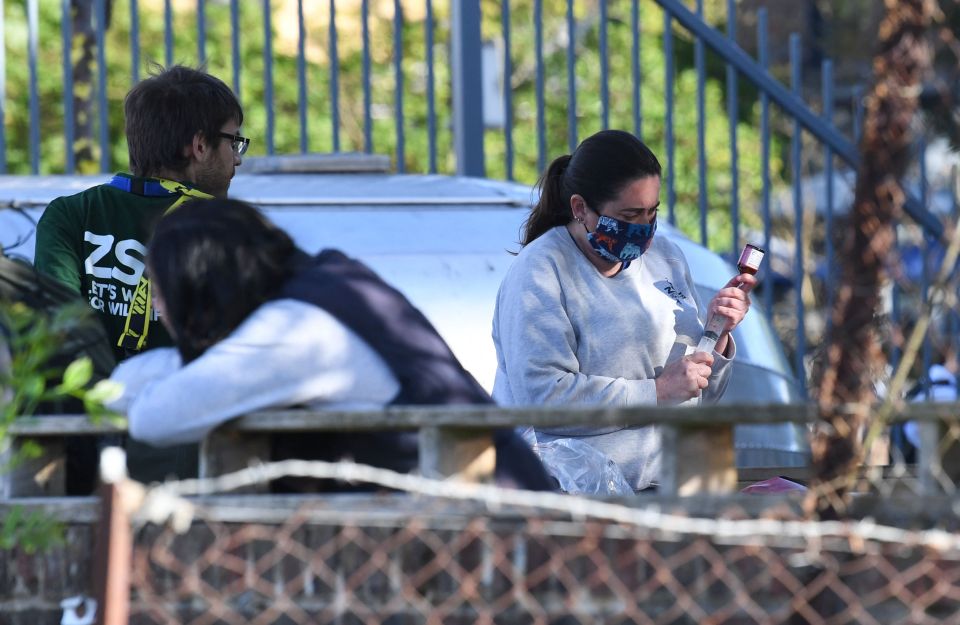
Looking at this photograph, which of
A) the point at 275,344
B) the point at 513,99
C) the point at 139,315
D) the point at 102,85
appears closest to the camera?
the point at 275,344

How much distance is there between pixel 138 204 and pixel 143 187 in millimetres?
51

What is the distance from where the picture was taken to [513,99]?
1421 cm

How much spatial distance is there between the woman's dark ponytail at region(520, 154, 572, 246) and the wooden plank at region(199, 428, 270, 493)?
A: 144cm

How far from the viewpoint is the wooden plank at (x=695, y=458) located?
122 inches

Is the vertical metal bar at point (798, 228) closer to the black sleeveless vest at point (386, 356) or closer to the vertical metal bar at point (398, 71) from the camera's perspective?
the vertical metal bar at point (398, 71)

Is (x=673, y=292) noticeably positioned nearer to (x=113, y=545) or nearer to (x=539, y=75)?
(x=113, y=545)

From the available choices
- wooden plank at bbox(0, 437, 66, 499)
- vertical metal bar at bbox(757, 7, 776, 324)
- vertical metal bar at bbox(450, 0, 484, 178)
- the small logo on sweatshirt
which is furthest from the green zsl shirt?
vertical metal bar at bbox(757, 7, 776, 324)

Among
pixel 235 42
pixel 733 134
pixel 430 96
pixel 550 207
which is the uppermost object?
pixel 235 42

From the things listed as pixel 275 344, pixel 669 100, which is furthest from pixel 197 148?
pixel 669 100

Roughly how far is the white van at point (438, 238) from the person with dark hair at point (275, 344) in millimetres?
2272

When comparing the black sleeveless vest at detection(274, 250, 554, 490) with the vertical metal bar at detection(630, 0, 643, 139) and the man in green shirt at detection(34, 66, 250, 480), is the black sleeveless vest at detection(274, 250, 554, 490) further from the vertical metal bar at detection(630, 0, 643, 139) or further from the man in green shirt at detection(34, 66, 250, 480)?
the vertical metal bar at detection(630, 0, 643, 139)

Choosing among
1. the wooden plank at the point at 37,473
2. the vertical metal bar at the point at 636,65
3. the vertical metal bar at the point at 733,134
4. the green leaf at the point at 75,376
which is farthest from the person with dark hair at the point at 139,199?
the vertical metal bar at the point at 733,134

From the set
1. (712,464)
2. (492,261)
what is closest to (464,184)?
(492,261)

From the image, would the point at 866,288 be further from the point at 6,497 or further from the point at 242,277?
the point at 6,497
